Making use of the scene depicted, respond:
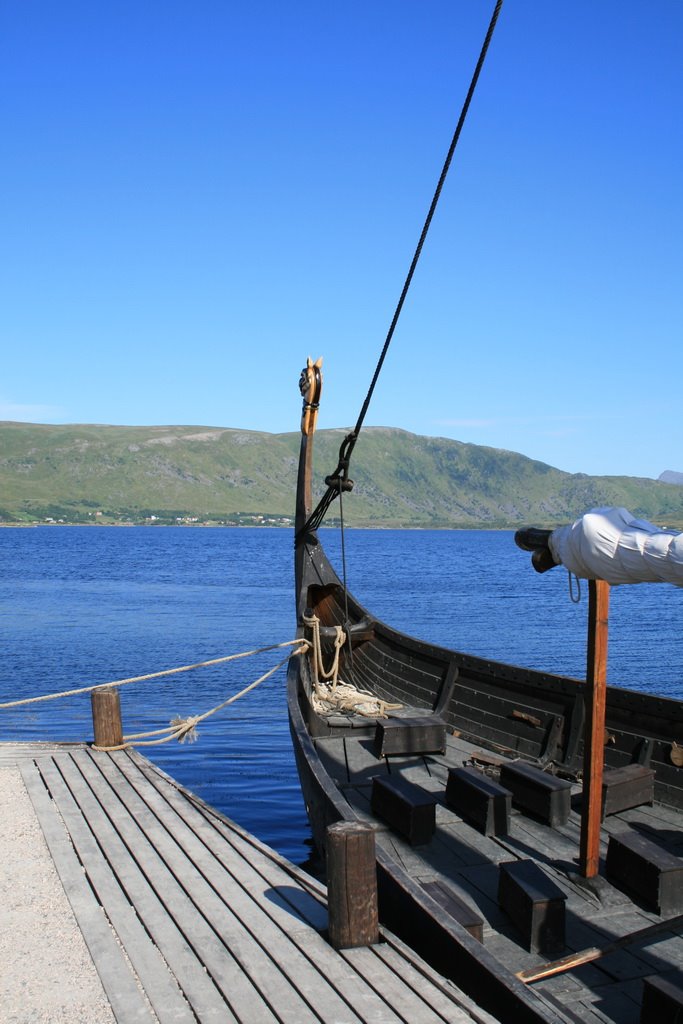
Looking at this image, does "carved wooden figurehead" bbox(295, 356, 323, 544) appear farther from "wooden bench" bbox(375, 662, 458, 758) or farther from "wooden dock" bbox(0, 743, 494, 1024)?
"wooden dock" bbox(0, 743, 494, 1024)

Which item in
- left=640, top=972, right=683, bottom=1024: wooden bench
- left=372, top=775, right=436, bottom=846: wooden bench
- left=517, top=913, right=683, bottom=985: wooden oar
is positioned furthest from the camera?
left=372, top=775, right=436, bottom=846: wooden bench

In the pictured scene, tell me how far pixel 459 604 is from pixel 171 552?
65102 millimetres

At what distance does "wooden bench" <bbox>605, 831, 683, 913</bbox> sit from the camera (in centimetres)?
629

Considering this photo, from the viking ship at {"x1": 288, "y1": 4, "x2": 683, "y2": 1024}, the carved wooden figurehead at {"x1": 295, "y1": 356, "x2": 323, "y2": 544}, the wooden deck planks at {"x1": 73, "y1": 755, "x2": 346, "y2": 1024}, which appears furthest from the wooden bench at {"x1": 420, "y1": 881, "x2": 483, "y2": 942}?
the carved wooden figurehead at {"x1": 295, "y1": 356, "x2": 323, "y2": 544}

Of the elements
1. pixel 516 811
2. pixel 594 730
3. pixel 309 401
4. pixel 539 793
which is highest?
pixel 309 401

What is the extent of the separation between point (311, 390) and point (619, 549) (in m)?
10.8

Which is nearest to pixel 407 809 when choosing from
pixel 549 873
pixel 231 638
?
pixel 549 873

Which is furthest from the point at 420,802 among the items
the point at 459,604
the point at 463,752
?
the point at 459,604

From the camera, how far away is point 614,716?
921 centimetres

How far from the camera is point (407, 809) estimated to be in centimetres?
763

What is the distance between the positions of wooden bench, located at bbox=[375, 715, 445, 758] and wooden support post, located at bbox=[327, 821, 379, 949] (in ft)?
14.4

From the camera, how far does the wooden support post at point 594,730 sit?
6562mm

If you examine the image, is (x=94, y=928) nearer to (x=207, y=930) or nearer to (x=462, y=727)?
(x=207, y=930)

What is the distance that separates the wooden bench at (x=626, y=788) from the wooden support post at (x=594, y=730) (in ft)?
4.55
